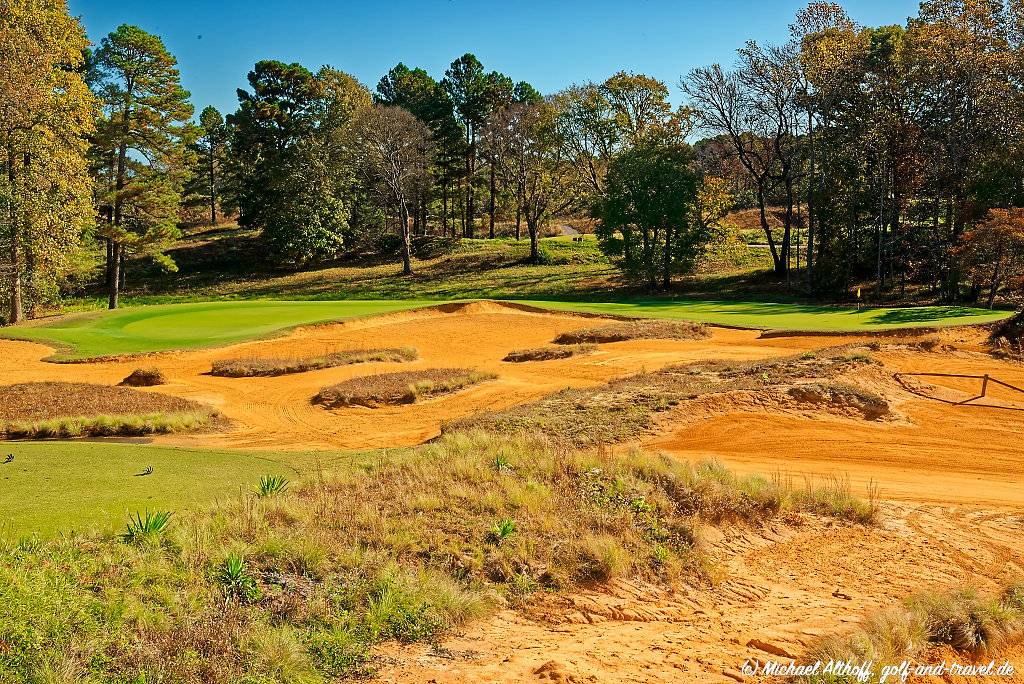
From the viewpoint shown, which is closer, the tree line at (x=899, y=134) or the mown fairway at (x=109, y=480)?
the mown fairway at (x=109, y=480)

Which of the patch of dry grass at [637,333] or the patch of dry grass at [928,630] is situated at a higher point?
the patch of dry grass at [637,333]

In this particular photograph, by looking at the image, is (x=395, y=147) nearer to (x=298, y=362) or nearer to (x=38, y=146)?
(x=38, y=146)

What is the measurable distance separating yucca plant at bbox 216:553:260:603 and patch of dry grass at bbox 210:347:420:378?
54.7ft

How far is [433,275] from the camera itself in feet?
176

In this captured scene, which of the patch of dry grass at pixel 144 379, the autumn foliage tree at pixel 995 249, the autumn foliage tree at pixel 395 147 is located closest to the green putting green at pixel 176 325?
the patch of dry grass at pixel 144 379

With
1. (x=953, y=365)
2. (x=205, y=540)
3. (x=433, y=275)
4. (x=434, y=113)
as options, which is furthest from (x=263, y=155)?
(x=205, y=540)

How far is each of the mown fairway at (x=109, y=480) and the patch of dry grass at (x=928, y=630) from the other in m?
7.43

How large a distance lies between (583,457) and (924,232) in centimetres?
3337

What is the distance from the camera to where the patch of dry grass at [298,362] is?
2366 cm

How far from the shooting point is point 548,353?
25859 millimetres

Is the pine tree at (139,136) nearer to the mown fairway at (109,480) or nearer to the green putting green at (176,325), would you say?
the green putting green at (176,325)

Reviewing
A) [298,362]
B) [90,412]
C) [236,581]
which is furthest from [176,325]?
[236,581]

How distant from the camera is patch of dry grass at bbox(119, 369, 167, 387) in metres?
22.2

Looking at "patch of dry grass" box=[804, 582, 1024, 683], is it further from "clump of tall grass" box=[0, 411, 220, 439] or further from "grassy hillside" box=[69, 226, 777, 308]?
"grassy hillside" box=[69, 226, 777, 308]
